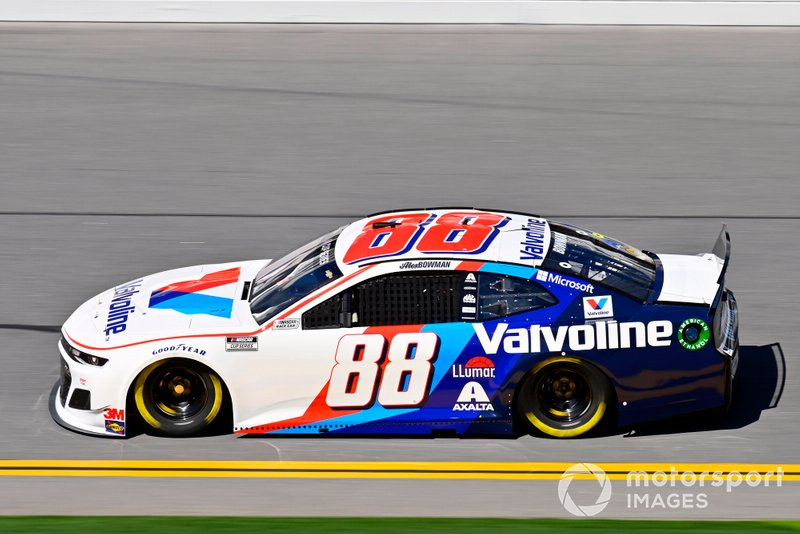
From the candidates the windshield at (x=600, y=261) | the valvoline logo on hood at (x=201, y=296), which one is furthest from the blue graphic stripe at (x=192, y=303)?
the windshield at (x=600, y=261)

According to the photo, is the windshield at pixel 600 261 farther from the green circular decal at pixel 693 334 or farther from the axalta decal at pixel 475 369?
the axalta decal at pixel 475 369

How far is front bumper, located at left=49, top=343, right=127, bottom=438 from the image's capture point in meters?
8.05

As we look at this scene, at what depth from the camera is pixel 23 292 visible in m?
10.6

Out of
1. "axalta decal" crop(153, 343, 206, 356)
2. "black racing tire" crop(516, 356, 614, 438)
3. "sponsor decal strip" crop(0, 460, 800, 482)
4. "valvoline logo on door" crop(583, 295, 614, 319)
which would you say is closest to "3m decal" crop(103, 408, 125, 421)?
"sponsor decal strip" crop(0, 460, 800, 482)

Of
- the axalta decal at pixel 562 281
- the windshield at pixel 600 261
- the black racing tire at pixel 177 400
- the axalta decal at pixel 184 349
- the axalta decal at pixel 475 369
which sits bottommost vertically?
the black racing tire at pixel 177 400

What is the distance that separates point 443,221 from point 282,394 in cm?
166

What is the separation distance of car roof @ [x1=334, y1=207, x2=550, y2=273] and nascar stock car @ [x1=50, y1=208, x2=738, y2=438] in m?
0.02

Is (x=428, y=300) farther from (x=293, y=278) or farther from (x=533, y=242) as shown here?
(x=293, y=278)

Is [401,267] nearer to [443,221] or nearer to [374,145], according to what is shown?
[443,221]

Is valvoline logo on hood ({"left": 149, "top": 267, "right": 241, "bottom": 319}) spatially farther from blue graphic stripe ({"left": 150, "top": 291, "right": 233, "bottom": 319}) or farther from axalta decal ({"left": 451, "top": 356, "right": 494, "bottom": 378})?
axalta decal ({"left": 451, "top": 356, "right": 494, "bottom": 378})

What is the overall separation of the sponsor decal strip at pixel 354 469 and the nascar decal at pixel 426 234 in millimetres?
1352

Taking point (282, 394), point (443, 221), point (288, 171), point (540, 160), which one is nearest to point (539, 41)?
point (540, 160)

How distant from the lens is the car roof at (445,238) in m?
8.05

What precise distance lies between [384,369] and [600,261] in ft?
5.45
